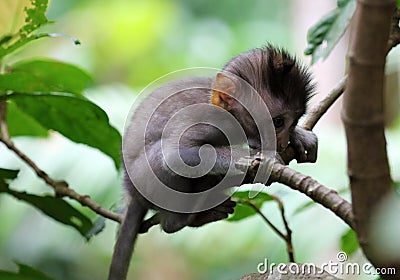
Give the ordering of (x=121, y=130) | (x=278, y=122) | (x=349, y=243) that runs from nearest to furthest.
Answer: (x=349, y=243)
(x=278, y=122)
(x=121, y=130)

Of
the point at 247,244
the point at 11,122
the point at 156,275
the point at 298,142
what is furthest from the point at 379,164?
the point at 156,275

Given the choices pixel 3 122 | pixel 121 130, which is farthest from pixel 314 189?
pixel 121 130

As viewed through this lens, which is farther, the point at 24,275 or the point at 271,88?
the point at 271,88

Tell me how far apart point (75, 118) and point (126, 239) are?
35cm

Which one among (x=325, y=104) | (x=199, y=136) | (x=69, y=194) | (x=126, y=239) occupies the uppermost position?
(x=325, y=104)

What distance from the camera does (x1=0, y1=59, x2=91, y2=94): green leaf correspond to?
6.46ft

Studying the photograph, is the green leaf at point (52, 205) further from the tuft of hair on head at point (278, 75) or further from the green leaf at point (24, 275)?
the tuft of hair on head at point (278, 75)

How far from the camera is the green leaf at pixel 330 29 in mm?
1133

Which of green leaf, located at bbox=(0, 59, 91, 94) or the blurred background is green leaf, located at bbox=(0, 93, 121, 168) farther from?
the blurred background

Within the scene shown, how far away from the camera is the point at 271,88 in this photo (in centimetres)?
210

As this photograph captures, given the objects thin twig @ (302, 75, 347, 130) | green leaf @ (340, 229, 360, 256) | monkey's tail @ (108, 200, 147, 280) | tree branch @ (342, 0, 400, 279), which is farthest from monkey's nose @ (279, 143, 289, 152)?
tree branch @ (342, 0, 400, 279)

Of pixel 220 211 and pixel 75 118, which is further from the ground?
Answer: pixel 75 118

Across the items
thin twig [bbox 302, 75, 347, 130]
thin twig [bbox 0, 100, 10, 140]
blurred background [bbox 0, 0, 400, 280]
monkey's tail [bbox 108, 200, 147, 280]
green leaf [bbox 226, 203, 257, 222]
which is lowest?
blurred background [bbox 0, 0, 400, 280]

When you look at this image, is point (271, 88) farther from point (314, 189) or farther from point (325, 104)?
point (314, 189)
